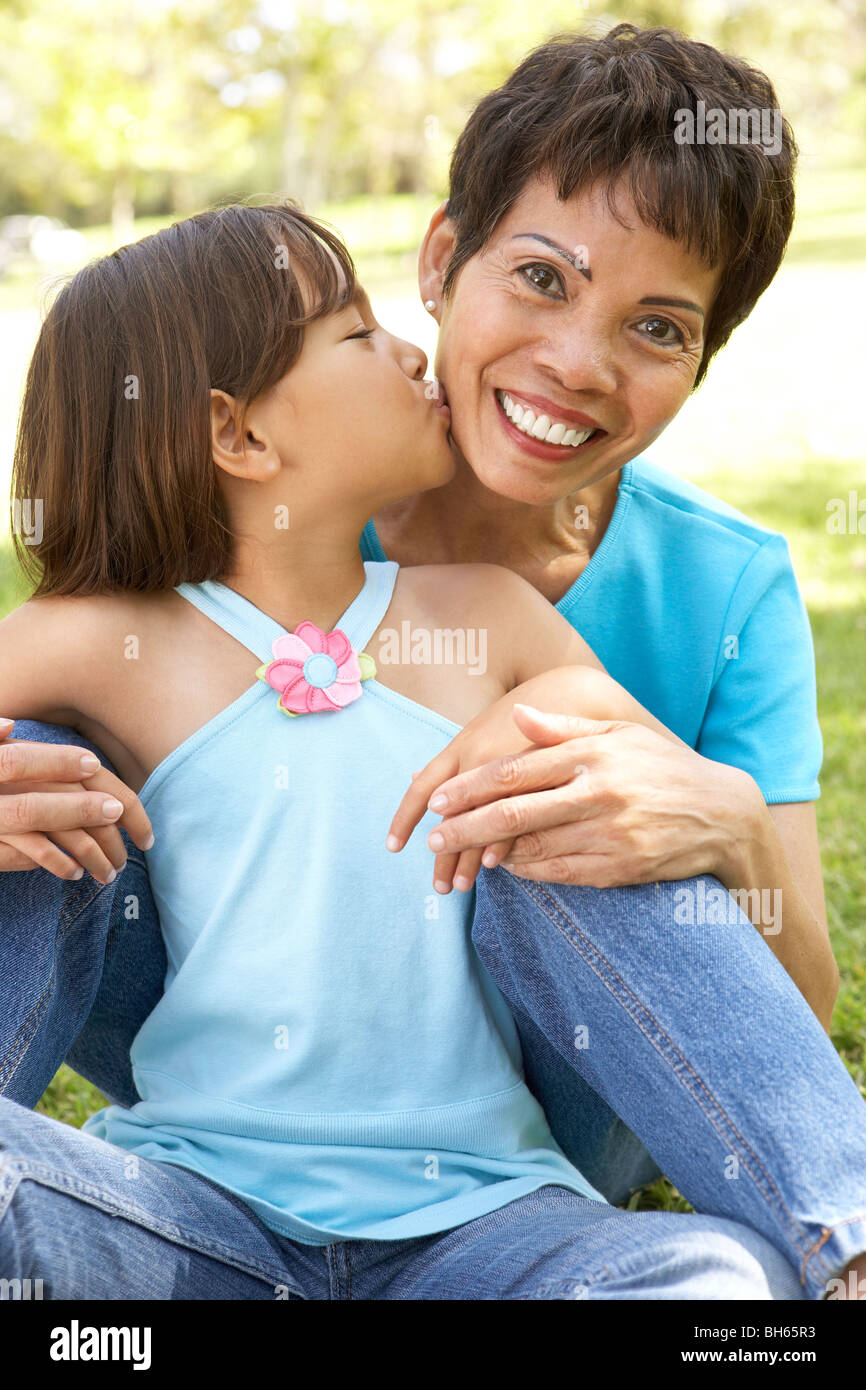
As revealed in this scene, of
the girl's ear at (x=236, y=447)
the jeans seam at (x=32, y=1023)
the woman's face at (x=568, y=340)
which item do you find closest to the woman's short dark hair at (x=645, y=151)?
the woman's face at (x=568, y=340)

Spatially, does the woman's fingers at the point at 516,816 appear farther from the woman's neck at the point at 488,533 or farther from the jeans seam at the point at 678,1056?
the woman's neck at the point at 488,533

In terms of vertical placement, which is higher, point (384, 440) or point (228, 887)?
point (384, 440)

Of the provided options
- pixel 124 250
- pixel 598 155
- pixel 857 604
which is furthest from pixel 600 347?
pixel 857 604

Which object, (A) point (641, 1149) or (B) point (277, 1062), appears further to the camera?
(A) point (641, 1149)

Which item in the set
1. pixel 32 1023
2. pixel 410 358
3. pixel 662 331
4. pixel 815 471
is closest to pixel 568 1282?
pixel 32 1023

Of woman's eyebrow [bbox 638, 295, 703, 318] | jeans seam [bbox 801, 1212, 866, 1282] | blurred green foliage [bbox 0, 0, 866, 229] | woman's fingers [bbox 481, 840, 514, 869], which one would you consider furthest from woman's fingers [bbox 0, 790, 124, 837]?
blurred green foliage [bbox 0, 0, 866, 229]

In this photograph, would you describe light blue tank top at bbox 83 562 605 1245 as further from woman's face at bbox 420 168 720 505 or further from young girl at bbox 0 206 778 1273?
woman's face at bbox 420 168 720 505

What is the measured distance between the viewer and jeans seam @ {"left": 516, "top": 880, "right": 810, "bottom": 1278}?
5.23 feet

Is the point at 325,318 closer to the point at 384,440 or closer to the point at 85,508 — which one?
the point at 384,440

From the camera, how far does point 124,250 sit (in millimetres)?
2100

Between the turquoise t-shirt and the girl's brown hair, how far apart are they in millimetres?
561

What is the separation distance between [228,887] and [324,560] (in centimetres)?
53

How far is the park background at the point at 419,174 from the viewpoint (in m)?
4.76
